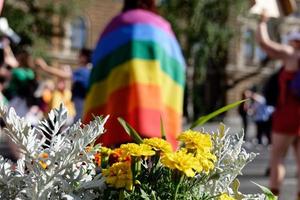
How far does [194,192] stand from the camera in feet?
4.40

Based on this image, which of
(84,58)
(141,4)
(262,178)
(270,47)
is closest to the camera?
(141,4)

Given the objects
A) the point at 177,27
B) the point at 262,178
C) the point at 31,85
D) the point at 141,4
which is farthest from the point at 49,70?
the point at 177,27

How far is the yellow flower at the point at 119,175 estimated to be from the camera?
1260mm

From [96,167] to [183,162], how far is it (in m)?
0.21

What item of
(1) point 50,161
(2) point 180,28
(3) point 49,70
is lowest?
(2) point 180,28

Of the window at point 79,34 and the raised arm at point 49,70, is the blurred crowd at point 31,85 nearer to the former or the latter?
the raised arm at point 49,70

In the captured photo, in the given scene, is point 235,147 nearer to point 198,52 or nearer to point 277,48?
point 277,48

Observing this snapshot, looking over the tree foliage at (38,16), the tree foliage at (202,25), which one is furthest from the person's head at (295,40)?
the tree foliage at (202,25)

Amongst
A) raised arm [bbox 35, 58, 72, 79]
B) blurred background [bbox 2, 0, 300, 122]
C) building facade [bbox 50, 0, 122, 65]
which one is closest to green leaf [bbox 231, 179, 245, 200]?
raised arm [bbox 35, 58, 72, 79]

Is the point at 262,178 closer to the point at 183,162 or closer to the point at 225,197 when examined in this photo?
the point at 225,197

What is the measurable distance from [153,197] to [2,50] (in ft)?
19.1

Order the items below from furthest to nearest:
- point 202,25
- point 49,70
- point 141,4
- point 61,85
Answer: point 202,25 < point 61,85 < point 49,70 < point 141,4

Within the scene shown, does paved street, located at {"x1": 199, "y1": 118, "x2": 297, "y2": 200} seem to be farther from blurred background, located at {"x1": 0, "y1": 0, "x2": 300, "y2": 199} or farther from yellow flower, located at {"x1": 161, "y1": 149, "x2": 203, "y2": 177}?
blurred background, located at {"x1": 0, "y1": 0, "x2": 300, "y2": 199}

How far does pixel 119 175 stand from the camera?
1.27 meters
